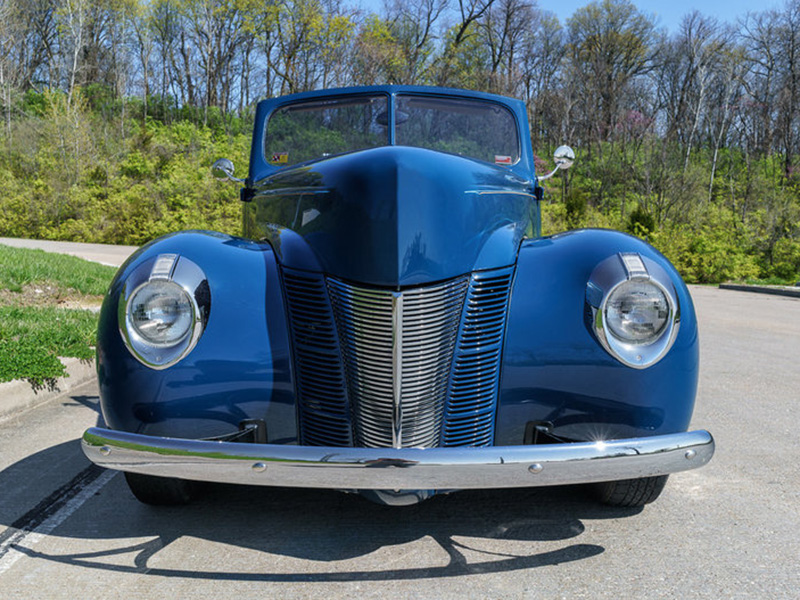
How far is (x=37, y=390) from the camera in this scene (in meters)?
4.79

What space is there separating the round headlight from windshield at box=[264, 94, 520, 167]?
5.96 feet

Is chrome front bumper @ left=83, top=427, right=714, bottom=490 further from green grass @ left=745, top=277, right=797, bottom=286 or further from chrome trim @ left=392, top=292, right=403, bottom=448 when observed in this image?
green grass @ left=745, top=277, right=797, bottom=286

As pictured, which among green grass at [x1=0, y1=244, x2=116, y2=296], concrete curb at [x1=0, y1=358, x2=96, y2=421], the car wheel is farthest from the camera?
green grass at [x1=0, y1=244, x2=116, y2=296]

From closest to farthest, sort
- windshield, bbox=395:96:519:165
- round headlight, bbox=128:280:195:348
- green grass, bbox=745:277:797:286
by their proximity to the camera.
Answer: round headlight, bbox=128:280:195:348 → windshield, bbox=395:96:519:165 → green grass, bbox=745:277:797:286

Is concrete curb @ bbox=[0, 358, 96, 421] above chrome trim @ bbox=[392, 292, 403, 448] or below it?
below

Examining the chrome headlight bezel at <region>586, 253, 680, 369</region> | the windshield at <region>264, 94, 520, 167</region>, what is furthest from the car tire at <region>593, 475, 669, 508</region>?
the windshield at <region>264, 94, 520, 167</region>

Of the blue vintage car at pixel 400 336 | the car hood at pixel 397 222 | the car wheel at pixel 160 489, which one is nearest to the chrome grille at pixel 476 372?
the blue vintage car at pixel 400 336

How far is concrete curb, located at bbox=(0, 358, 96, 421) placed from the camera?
4.46 m

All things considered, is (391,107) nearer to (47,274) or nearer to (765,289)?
(47,274)

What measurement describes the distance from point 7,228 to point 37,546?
2913cm

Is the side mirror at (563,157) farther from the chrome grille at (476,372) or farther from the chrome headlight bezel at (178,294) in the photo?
the chrome headlight bezel at (178,294)

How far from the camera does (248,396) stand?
8.41 feet

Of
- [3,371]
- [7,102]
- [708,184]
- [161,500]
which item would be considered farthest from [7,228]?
[708,184]

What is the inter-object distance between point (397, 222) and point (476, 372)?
0.61 m
